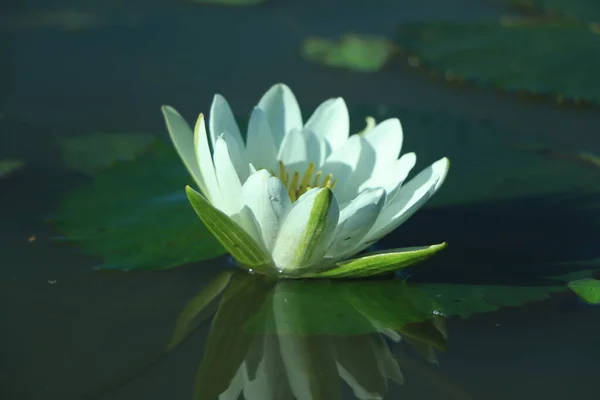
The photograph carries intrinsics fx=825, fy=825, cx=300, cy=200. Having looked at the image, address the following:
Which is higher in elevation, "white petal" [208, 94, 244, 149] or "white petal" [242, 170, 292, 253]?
"white petal" [208, 94, 244, 149]

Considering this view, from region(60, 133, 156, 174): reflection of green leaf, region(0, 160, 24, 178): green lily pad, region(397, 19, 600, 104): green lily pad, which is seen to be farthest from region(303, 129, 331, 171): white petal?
region(397, 19, 600, 104): green lily pad

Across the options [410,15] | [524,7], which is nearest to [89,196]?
[410,15]

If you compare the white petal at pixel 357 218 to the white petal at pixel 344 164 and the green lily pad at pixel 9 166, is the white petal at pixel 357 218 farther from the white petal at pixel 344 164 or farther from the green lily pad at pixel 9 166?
the green lily pad at pixel 9 166

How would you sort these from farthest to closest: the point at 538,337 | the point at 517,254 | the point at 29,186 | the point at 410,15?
1. the point at 410,15
2. the point at 29,186
3. the point at 517,254
4. the point at 538,337

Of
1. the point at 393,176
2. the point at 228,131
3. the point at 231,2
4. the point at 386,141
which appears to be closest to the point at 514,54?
the point at 231,2

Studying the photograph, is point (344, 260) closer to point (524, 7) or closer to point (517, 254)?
point (517, 254)

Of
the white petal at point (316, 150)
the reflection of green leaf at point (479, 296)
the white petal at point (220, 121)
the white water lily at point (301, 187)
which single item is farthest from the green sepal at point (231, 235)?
the reflection of green leaf at point (479, 296)

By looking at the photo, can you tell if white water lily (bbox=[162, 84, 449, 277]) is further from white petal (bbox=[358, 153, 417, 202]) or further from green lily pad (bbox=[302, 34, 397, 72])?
green lily pad (bbox=[302, 34, 397, 72])
